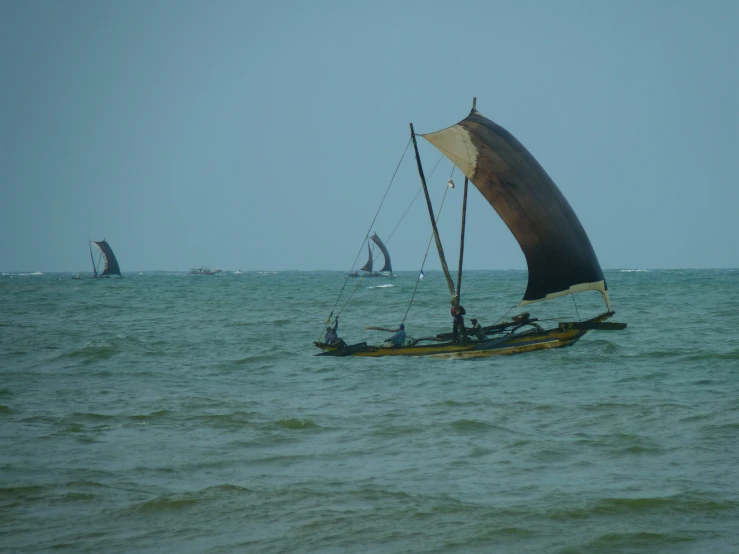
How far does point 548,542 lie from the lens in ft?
30.1

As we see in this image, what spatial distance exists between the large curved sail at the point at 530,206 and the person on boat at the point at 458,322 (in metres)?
1.86

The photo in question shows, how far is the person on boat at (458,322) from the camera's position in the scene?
25.0 m

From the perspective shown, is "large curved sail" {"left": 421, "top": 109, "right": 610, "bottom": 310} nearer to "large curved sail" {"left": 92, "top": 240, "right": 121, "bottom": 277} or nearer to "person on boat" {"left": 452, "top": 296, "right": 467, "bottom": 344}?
"person on boat" {"left": 452, "top": 296, "right": 467, "bottom": 344}

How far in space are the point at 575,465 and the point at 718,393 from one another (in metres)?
Result: 7.57

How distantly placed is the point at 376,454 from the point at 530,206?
1355cm

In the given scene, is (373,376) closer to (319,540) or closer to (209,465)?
(209,465)

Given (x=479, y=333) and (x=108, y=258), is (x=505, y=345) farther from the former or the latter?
(x=108, y=258)

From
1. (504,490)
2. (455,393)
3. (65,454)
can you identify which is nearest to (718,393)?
(455,393)

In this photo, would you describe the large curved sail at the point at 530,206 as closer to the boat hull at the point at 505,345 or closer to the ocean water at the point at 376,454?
the boat hull at the point at 505,345

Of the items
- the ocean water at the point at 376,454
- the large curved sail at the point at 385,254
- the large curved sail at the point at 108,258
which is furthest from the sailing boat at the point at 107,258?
the ocean water at the point at 376,454

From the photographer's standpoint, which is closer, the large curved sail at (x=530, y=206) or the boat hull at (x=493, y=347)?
the large curved sail at (x=530, y=206)

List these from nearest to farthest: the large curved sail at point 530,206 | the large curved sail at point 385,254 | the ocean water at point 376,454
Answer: the ocean water at point 376,454 → the large curved sail at point 530,206 → the large curved sail at point 385,254

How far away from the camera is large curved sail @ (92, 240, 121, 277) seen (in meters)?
134

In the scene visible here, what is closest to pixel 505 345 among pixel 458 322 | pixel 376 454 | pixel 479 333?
pixel 479 333
